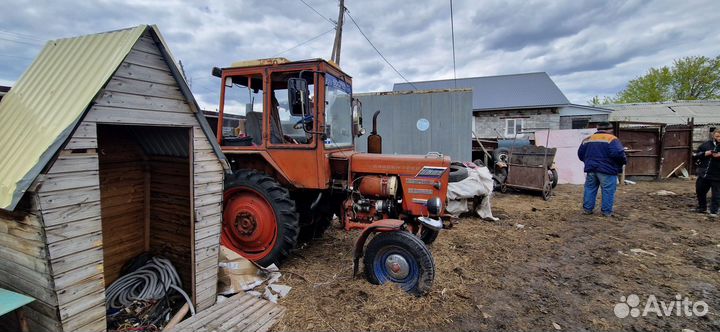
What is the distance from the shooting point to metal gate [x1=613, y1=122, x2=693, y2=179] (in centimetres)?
936

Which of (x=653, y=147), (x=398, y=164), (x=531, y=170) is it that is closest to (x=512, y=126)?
(x=653, y=147)

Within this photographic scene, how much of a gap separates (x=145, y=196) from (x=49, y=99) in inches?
54.5

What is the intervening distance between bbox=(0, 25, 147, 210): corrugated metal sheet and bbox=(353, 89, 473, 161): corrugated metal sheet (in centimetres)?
579

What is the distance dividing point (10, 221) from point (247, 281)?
183 centimetres

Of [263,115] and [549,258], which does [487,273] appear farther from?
[263,115]

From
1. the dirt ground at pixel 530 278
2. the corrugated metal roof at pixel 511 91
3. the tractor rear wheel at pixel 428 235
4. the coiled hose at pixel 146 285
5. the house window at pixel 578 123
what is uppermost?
the corrugated metal roof at pixel 511 91

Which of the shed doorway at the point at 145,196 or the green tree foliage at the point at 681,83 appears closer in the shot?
the shed doorway at the point at 145,196

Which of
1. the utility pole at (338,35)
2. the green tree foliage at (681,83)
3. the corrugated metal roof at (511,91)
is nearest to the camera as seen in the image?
the utility pole at (338,35)

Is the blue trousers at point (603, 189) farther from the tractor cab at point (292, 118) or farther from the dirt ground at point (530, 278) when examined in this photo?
the tractor cab at point (292, 118)

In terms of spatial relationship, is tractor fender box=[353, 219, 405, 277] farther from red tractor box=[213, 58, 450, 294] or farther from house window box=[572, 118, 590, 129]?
house window box=[572, 118, 590, 129]

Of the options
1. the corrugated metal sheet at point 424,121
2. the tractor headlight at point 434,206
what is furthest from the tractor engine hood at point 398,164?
the corrugated metal sheet at point 424,121

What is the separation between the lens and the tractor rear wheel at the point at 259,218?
356 cm

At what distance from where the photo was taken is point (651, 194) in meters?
7.67

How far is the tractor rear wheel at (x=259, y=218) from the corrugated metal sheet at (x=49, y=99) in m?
1.79
